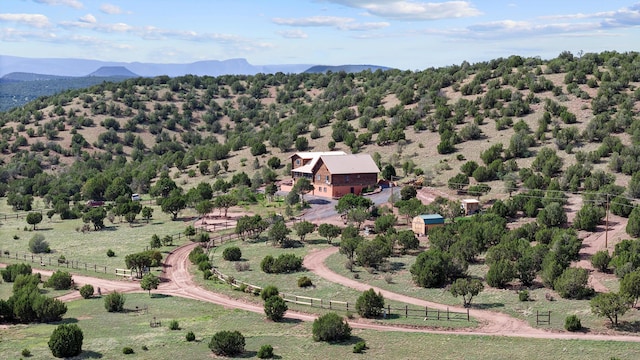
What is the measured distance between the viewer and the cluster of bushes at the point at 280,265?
203 ft

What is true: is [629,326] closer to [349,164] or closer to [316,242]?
[316,242]

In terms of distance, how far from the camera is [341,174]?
314 feet

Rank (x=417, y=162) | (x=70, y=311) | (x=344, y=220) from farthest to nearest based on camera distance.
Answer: (x=417, y=162) < (x=344, y=220) < (x=70, y=311)

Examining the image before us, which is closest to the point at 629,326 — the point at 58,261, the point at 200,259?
the point at 200,259

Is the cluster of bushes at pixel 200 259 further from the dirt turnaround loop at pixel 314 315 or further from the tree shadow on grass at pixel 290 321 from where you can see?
the tree shadow on grass at pixel 290 321

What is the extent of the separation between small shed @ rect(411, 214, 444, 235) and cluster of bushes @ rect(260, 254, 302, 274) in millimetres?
17818

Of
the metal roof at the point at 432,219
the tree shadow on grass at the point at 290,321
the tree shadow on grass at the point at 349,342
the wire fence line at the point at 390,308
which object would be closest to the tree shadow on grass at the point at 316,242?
the metal roof at the point at 432,219

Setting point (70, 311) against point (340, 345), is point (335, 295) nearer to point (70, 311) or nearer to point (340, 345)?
point (340, 345)

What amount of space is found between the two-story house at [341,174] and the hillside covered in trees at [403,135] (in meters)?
8.17

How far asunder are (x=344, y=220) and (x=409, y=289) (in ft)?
93.0

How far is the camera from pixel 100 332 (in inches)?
1716

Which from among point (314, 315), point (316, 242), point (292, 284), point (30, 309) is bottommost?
point (292, 284)

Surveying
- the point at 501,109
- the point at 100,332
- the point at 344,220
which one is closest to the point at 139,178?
the point at 344,220

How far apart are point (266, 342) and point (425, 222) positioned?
35818mm
